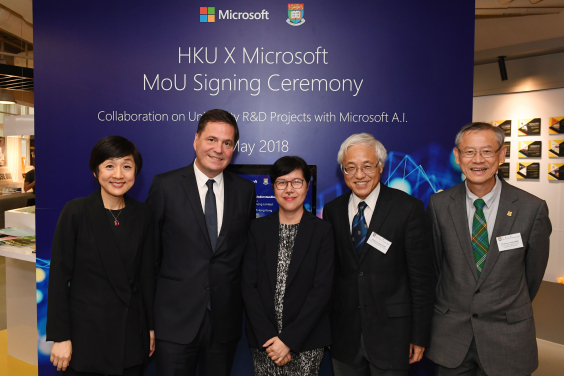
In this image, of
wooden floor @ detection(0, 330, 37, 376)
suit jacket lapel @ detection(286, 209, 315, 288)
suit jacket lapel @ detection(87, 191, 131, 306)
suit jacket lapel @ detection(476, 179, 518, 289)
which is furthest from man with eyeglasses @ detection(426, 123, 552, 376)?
wooden floor @ detection(0, 330, 37, 376)

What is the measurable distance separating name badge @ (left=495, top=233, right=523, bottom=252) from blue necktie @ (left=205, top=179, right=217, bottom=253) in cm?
164

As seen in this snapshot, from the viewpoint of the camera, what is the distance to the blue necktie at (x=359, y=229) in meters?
2.02

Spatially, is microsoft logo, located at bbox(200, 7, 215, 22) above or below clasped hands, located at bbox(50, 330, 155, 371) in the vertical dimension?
above

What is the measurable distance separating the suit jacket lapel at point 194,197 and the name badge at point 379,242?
3.13 feet

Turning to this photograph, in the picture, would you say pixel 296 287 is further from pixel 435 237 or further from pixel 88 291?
pixel 88 291

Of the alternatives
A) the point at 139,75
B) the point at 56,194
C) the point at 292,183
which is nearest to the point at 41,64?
the point at 139,75

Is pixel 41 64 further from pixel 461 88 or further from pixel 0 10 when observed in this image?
pixel 461 88

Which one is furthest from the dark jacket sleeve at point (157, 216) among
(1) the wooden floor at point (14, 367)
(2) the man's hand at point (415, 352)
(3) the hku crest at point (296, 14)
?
(1) the wooden floor at point (14, 367)

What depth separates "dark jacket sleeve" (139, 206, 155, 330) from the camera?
1975mm

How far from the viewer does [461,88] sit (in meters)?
2.80

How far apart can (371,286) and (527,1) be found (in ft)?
13.5

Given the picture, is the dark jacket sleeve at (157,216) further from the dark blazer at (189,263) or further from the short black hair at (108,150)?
the short black hair at (108,150)

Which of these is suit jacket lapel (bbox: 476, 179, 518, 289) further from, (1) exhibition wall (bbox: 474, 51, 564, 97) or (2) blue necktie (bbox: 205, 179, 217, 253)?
(1) exhibition wall (bbox: 474, 51, 564, 97)

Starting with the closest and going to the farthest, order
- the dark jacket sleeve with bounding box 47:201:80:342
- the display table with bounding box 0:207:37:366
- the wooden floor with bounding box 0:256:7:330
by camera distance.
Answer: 1. the dark jacket sleeve with bounding box 47:201:80:342
2. the display table with bounding box 0:207:37:366
3. the wooden floor with bounding box 0:256:7:330
